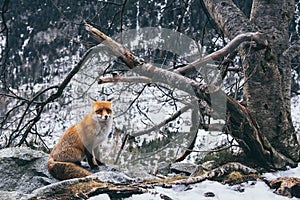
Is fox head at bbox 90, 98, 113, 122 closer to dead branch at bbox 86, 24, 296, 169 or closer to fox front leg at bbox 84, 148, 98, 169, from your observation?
fox front leg at bbox 84, 148, 98, 169

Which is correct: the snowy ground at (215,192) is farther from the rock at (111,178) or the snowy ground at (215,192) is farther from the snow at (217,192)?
the rock at (111,178)

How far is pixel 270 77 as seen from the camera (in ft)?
18.4

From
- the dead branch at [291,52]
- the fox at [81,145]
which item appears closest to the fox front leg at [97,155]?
the fox at [81,145]

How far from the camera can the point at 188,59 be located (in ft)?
25.5

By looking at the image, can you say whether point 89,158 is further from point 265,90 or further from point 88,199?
point 265,90

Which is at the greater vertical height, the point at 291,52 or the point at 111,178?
the point at 291,52

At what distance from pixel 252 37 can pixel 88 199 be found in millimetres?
2681

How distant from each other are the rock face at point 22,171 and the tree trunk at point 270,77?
2.68m

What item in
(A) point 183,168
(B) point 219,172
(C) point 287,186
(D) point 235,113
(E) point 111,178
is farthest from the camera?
(A) point 183,168

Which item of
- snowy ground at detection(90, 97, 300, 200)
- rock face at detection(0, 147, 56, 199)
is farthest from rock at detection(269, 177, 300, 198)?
rock face at detection(0, 147, 56, 199)

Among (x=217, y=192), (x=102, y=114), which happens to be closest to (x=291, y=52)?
(x=217, y=192)

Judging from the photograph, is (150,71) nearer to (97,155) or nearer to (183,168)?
(183,168)

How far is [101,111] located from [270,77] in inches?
93.9

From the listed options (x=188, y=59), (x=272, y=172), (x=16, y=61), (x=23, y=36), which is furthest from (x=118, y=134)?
(x=23, y=36)
